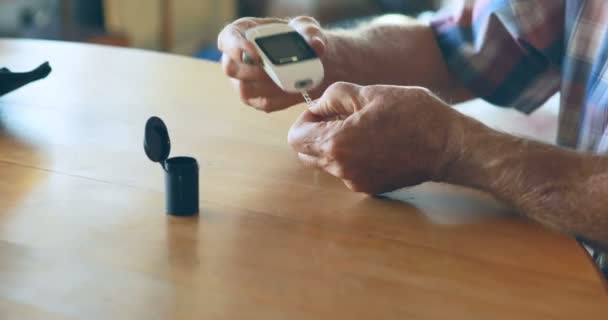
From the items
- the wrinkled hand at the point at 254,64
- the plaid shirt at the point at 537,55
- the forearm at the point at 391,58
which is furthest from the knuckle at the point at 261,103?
the plaid shirt at the point at 537,55

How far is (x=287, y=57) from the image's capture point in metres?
0.87

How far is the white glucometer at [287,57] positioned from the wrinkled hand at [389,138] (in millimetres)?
71

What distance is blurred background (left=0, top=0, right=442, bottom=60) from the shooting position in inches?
93.5

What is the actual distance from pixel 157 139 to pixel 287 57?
18 centimetres

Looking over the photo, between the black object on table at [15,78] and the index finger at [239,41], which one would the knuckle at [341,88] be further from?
the black object on table at [15,78]

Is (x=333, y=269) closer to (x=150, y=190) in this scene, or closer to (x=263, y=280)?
(x=263, y=280)

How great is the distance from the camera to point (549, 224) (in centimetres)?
77

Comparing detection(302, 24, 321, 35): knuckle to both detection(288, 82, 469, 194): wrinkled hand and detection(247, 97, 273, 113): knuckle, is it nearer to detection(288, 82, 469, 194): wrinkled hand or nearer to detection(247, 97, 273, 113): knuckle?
detection(247, 97, 273, 113): knuckle

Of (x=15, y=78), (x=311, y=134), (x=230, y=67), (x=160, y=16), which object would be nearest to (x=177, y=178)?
(x=311, y=134)

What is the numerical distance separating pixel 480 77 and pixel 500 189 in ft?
1.50

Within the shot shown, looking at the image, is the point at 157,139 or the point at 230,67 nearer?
the point at 157,139

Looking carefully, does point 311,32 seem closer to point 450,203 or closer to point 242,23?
point 242,23

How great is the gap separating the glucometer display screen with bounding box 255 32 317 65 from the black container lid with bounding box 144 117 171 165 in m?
0.16

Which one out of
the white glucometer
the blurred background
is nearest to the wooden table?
the white glucometer
